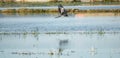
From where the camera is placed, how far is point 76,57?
1598cm

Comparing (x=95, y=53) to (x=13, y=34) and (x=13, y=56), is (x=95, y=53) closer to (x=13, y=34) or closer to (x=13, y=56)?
(x=13, y=56)

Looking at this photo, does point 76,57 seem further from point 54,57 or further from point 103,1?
point 103,1

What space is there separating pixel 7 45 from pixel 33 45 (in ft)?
3.02

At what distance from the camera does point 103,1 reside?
257 ft

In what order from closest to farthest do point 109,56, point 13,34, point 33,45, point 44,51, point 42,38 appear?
point 109,56, point 44,51, point 33,45, point 42,38, point 13,34

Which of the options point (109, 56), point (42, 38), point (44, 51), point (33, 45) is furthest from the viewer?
point (42, 38)

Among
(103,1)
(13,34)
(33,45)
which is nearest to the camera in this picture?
(33,45)

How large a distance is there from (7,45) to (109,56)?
4833mm

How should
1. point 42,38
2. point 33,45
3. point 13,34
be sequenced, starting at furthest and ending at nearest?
point 13,34 < point 42,38 < point 33,45

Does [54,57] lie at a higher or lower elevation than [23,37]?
higher

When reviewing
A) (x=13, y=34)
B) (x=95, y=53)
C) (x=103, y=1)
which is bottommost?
(x=103, y=1)

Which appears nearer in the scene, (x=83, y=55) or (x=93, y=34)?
(x=83, y=55)

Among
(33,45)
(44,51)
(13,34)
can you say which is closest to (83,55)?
(44,51)

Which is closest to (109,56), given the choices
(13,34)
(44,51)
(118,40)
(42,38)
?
(44,51)
